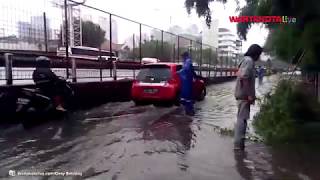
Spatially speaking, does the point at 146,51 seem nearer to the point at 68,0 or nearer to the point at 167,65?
the point at 167,65

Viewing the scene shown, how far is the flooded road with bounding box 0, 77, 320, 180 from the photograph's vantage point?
4.76 m

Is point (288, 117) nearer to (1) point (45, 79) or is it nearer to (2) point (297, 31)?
(2) point (297, 31)

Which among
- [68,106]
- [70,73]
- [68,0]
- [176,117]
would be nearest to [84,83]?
[70,73]

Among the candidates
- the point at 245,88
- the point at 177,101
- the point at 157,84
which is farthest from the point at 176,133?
the point at 177,101

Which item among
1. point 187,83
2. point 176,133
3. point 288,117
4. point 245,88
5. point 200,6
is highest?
point 200,6

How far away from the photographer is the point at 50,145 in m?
6.37

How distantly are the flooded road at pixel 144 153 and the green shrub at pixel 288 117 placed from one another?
1.37 ft

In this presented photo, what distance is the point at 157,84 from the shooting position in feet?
38.4

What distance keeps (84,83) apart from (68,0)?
2506 mm

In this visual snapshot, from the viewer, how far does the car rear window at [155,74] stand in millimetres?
11758

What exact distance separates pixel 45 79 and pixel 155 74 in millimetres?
4333

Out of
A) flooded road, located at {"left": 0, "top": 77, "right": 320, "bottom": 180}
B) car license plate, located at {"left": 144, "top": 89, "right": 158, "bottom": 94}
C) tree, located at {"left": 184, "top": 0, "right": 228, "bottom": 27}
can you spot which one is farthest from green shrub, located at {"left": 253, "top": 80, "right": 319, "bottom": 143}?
car license plate, located at {"left": 144, "top": 89, "right": 158, "bottom": 94}

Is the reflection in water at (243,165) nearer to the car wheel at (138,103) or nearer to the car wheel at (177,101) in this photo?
the car wheel at (177,101)

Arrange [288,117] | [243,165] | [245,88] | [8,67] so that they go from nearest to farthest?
[243,165], [245,88], [288,117], [8,67]
